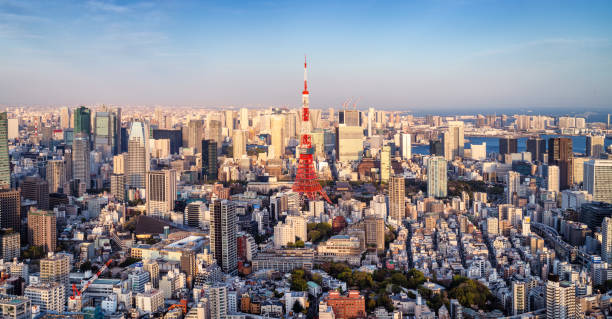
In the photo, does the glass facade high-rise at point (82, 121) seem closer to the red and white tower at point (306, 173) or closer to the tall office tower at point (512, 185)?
the red and white tower at point (306, 173)

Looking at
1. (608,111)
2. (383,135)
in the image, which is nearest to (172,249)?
(608,111)

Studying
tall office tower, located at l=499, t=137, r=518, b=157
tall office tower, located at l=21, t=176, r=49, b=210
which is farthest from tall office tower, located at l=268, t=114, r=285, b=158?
tall office tower, located at l=21, t=176, r=49, b=210

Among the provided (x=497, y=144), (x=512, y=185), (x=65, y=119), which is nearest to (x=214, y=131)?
(x=65, y=119)

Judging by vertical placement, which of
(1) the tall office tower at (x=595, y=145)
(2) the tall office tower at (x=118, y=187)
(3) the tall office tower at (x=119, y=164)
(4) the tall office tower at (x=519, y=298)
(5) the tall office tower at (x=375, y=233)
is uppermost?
(1) the tall office tower at (x=595, y=145)

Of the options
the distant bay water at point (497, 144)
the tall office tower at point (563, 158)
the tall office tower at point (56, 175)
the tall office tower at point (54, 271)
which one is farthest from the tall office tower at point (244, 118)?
the tall office tower at point (54, 271)

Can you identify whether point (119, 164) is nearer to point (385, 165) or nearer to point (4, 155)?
point (4, 155)

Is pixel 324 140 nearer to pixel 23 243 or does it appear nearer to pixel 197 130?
pixel 197 130

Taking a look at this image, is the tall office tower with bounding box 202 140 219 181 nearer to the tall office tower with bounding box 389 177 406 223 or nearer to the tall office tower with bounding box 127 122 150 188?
the tall office tower with bounding box 127 122 150 188
